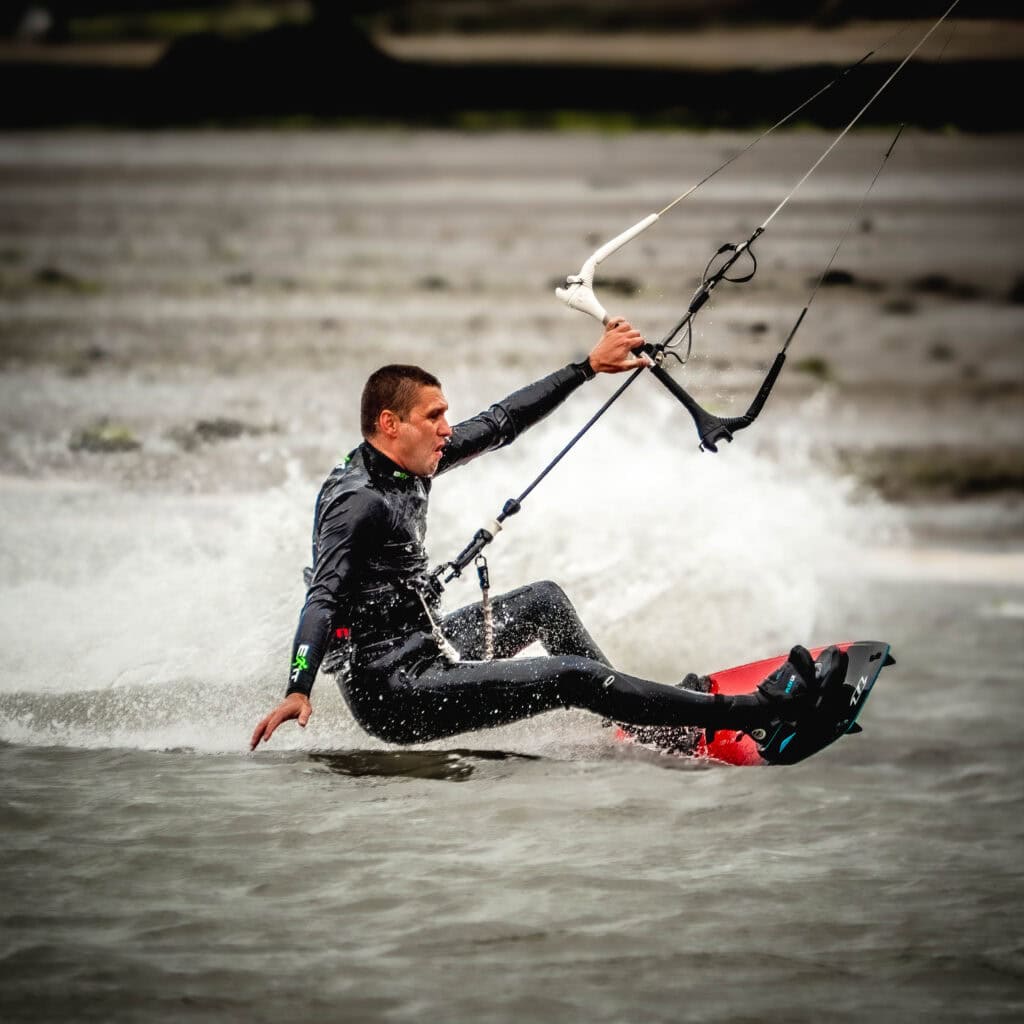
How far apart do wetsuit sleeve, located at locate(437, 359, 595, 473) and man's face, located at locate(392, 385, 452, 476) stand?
0.94 feet

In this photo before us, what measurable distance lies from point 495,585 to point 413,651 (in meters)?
1.91

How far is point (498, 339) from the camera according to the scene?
1234cm

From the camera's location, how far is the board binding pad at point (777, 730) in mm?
4664

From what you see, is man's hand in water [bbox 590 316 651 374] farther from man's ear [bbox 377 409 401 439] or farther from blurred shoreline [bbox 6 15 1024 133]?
blurred shoreline [bbox 6 15 1024 133]

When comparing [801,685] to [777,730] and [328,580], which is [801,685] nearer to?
[777,730]

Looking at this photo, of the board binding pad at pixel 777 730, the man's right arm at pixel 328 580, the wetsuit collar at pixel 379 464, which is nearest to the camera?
the man's right arm at pixel 328 580

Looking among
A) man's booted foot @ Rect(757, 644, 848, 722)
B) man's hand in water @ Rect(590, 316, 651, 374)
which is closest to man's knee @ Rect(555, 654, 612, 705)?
man's booted foot @ Rect(757, 644, 848, 722)

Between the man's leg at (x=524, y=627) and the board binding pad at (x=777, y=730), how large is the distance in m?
0.30

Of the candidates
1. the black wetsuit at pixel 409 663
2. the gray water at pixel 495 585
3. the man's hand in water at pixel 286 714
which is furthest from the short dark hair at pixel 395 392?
the gray water at pixel 495 585

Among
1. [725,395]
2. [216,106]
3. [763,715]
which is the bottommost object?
[763,715]

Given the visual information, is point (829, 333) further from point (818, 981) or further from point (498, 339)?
point (818, 981)

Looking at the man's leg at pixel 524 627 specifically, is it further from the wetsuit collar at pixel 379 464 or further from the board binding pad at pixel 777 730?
the wetsuit collar at pixel 379 464

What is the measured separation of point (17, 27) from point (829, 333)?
7.52m

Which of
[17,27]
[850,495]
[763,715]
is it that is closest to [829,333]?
[850,495]
